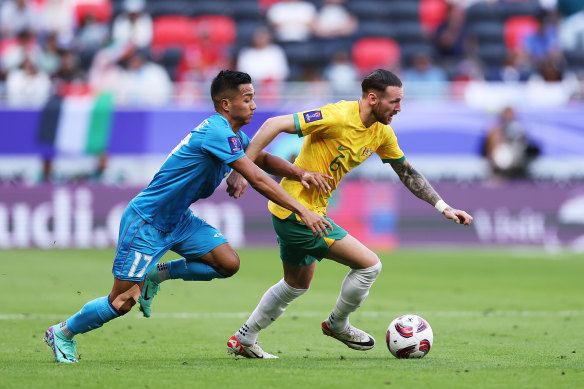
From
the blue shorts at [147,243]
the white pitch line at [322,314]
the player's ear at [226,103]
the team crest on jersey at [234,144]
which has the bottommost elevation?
the white pitch line at [322,314]

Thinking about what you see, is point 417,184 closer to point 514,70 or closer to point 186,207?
point 186,207

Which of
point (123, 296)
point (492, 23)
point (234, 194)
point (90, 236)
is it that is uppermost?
point (492, 23)

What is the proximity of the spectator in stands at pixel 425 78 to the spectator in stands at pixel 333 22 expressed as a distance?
78.2 inches

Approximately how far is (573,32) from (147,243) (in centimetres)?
1938

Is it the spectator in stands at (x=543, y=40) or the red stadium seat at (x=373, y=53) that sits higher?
the spectator in stands at (x=543, y=40)

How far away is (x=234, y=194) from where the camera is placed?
785 centimetres

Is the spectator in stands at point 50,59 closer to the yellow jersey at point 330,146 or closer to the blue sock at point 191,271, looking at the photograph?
the blue sock at point 191,271

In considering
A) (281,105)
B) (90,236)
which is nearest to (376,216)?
(281,105)

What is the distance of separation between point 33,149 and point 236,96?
521 inches

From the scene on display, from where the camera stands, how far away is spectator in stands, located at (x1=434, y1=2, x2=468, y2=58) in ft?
79.1

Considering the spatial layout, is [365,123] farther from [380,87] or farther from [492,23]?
[492,23]

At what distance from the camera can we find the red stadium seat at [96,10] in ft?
78.5

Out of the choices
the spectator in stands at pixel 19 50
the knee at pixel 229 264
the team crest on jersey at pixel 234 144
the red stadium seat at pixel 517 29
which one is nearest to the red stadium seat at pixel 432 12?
the red stadium seat at pixel 517 29

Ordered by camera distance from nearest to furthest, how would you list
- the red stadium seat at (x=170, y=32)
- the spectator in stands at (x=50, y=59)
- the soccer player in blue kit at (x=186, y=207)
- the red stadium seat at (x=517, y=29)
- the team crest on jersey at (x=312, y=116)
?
the soccer player in blue kit at (x=186, y=207), the team crest on jersey at (x=312, y=116), the spectator in stands at (x=50, y=59), the red stadium seat at (x=170, y=32), the red stadium seat at (x=517, y=29)
